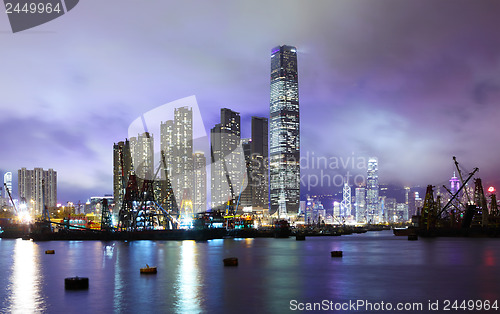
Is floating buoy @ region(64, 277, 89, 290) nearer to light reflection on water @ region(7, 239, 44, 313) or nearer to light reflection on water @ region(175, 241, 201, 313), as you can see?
light reflection on water @ region(7, 239, 44, 313)

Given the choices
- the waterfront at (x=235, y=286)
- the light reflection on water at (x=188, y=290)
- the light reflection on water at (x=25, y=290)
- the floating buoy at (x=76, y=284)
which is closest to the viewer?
the light reflection on water at (x=188, y=290)

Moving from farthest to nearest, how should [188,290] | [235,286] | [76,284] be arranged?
1. [235,286]
2. [76,284]
3. [188,290]

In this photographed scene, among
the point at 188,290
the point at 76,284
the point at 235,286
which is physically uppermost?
the point at 76,284

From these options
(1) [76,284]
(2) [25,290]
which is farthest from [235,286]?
(2) [25,290]

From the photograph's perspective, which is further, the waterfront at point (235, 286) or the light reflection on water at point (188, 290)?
the waterfront at point (235, 286)

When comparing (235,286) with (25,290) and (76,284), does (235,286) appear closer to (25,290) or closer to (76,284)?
(76,284)

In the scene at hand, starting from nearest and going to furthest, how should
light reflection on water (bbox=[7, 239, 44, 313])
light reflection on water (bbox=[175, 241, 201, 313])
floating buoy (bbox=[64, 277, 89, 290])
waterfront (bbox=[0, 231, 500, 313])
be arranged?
light reflection on water (bbox=[175, 241, 201, 313]) → light reflection on water (bbox=[7, 239, 44, 313]) → waterfront (bbox=[0, 231, 500, 313]) → floating buoy (bbox=[64, 277, 89, 290])

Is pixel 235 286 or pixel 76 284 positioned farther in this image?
pixel 235 286

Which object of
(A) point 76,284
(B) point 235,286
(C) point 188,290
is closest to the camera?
(C) point 188,290

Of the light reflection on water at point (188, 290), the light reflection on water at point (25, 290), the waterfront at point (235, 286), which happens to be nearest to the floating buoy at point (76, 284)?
the waterfront at point (235, 286)

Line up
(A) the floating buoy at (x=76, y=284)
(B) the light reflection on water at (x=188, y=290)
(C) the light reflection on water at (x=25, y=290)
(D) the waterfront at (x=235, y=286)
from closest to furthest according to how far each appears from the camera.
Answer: (B) the light reflection on water at (x=188, y=290) < (C) the light reflection on water at (x=25, y=290) < (D) the waterfront at (x=235, y=286) < (A) the floating buoy at (x=76, y=284)

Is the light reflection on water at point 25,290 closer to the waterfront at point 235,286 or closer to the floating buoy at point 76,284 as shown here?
the waterfront at point 235,286

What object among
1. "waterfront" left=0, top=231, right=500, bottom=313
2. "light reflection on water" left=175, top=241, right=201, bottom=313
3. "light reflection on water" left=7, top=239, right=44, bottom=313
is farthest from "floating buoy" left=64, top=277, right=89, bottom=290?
"light reflection on water" left=175, top=241, right=201, bottom=313

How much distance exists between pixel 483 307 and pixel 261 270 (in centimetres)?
2865
